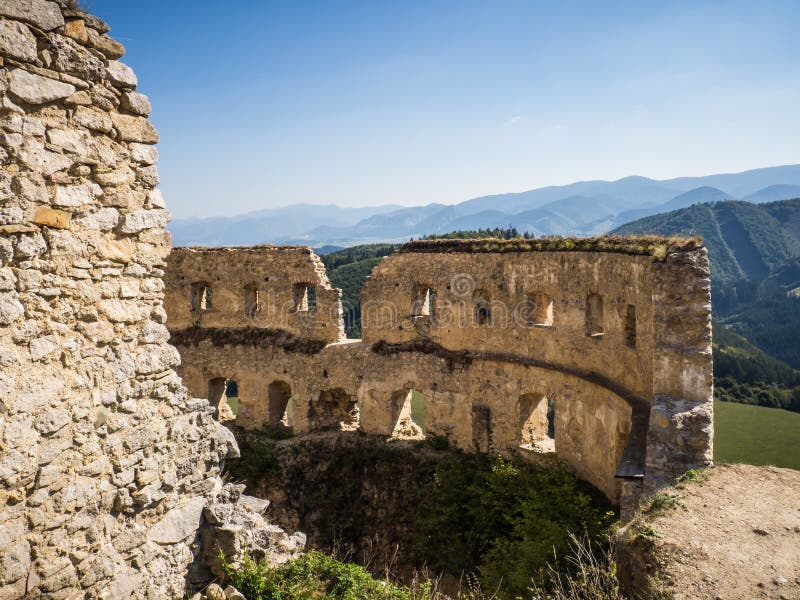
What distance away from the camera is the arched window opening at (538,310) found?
53.0 feet

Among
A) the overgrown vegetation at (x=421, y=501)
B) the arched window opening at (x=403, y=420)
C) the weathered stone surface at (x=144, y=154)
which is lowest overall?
the overgrown vegetation at (x=421, y=501)

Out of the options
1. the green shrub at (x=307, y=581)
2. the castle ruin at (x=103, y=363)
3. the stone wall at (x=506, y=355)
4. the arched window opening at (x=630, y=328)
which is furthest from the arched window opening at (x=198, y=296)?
the green shrub at (x=307, y=581)

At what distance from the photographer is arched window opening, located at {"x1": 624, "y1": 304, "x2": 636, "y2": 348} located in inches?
500

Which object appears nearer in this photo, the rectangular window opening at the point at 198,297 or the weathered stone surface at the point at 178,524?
the weathered stone surface at the point at 178,524

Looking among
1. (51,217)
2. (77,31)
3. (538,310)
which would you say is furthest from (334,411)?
(77,31)

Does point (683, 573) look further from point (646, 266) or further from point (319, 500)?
point (319, 500)

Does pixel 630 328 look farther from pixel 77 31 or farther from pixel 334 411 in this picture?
pixel 77 31

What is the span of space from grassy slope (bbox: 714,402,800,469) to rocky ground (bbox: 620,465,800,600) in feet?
32.0

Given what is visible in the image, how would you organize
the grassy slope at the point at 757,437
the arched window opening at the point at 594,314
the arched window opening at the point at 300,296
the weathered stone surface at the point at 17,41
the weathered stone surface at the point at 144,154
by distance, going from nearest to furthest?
the weathered stone surface at the point at 17,41, the weathered stone surface at the point at 144,154, the arched window opening at the point at 594,314, the arched window opening at the point at 300,296, the grassy slope at the point at 757,437

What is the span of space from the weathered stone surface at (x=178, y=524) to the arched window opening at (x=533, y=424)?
11352 millimetres

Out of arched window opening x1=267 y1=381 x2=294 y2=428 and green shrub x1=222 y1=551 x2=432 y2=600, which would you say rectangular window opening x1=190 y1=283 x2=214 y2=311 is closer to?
arched window opening x1=267 y1=381 x2=294 y2=428

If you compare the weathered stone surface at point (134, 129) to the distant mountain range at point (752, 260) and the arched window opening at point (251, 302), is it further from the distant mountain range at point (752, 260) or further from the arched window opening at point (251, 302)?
the distant mountain range at point (752, 260)

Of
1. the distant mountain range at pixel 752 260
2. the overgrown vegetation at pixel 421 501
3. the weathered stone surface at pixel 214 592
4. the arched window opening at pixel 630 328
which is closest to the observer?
the weathered stone surface at pixel 214 592

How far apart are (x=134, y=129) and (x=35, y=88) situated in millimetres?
903
